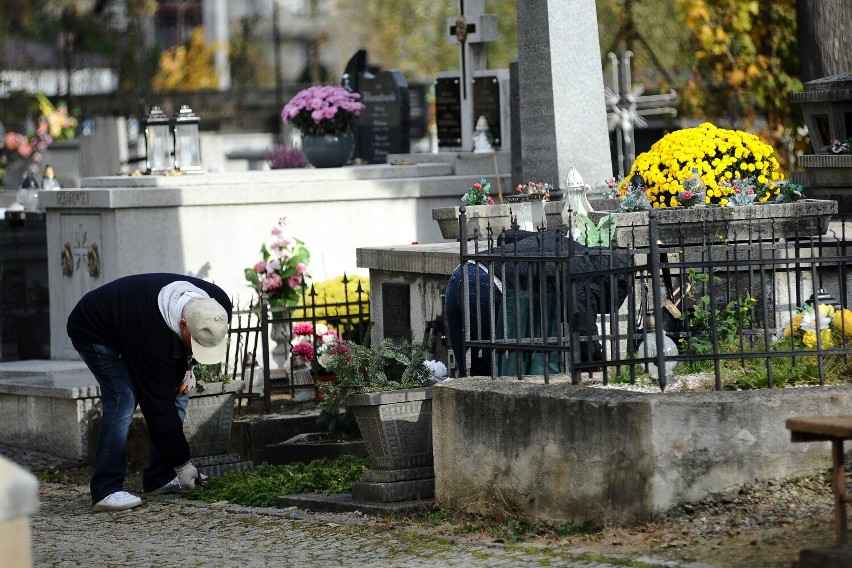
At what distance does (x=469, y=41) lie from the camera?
17.5 m

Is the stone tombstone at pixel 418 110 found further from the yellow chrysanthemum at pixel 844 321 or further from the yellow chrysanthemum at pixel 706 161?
the yellow chrysanthemum at pixel 844 321

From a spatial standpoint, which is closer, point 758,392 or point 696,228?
point 758,392

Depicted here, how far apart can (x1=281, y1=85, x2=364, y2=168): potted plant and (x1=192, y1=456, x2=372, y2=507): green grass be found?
5.97 metres

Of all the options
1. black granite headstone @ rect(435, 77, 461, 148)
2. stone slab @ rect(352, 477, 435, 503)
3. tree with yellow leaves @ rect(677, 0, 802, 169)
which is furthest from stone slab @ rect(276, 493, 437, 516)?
tree with yellow leaves @ rect(677, 0, 802, 169)

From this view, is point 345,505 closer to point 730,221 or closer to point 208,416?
point 208,416

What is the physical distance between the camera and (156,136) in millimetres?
15359

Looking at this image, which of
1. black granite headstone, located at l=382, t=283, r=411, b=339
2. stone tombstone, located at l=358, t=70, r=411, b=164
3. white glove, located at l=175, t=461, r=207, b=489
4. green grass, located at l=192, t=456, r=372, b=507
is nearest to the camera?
green grass, located at l=192, t=456, r=372, b=507

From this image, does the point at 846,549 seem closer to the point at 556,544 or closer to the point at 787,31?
the point at 556,544

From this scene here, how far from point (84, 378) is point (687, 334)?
5.44 meters

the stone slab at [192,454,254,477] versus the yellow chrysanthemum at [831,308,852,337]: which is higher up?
the yellow chrysanthemum at [831,308,852,337]

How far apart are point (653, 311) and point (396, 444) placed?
61.4 inches

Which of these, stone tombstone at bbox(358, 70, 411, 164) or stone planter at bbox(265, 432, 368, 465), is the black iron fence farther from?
stone tombstone at bbox(358, 70, 411, 164)

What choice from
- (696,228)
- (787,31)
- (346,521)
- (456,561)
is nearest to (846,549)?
(456,561)

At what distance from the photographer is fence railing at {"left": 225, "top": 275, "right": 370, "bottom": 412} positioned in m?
11.7
